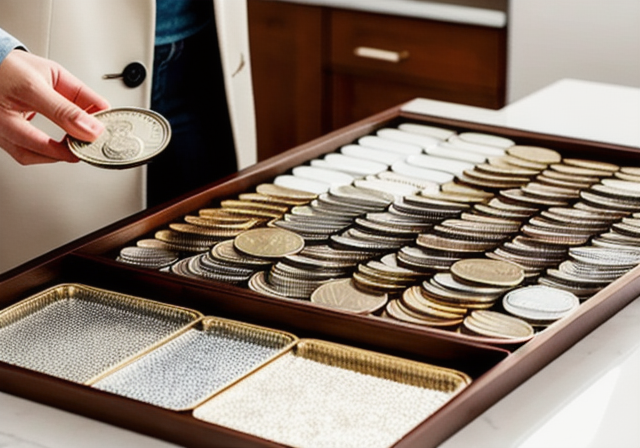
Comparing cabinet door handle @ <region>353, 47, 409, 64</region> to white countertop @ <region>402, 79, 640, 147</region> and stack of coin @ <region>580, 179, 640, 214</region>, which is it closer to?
white countertop @ <region>402, 79, 640, 147</region>

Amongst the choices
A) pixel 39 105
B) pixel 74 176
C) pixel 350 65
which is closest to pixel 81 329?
pixel 39 105

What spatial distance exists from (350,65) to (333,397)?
98.8 inches

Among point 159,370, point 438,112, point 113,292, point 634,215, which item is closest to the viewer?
point 159,370

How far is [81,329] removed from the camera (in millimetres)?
1287

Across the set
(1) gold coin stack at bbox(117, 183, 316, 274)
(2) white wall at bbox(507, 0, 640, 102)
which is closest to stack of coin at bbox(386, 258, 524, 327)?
(1) gold coin stack at bbox(117, 183, 316, 274)

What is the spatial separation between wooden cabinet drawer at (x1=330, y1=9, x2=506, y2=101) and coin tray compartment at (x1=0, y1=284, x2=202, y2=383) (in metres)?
2.13

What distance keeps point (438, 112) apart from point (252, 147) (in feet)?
1.26

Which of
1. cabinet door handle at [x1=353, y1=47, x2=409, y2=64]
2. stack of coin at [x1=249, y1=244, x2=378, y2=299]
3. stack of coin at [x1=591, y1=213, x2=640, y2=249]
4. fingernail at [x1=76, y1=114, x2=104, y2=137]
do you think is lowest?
stack of coin at [x1=249, y1=244, x2=378, y2=299]

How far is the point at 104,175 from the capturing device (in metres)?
1.86

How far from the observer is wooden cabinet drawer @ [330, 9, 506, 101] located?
10.8ft

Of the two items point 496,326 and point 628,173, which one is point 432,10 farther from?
point 496,326

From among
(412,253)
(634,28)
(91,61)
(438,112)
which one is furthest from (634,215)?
(634,28)

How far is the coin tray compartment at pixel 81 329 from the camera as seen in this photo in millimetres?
1209

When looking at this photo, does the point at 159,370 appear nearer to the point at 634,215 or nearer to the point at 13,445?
the point at 13,445
